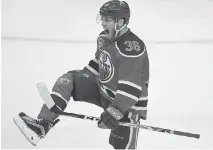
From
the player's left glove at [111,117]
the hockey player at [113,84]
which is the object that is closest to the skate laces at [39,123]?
the hockey player at [113,84]

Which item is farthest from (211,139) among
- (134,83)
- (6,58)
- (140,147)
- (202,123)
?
(6,58)

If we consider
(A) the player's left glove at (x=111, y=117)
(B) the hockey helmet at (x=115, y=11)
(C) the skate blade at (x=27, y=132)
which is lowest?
(C) the skate blade at (x=27, y=132)

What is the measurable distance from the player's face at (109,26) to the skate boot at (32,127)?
1.57 feet

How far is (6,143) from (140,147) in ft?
2.30

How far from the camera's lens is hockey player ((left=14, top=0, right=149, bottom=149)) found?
7.73ft

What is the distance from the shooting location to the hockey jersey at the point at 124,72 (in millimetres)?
2352

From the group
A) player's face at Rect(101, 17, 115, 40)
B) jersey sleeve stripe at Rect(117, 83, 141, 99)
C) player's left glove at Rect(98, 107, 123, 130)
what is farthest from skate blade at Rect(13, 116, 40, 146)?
player's face at Rect(101, 17, 115, 40)

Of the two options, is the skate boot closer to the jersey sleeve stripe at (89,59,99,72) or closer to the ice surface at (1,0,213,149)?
the jersey sleeve stripe at (89,59,99,72)

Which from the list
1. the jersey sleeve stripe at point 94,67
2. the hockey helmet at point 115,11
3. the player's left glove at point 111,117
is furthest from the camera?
the jersey sleeve stripe at point 94,67

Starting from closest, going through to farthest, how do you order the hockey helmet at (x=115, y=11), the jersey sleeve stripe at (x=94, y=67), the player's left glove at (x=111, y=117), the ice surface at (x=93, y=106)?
→ the player's left glove at (x=111, y=117) < the hockey helmet at (x=115, y=11) < the jersey sleeve stripe at (x=94, y=67) < the ice surface at (x=93, y=106)

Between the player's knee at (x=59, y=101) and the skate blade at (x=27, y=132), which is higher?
the player's knee at (x=59, y=101)

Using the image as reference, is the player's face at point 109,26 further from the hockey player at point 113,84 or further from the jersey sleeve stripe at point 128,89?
the jersey sleeve stripe at point 128,89

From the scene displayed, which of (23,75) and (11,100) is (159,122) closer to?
(11,100)

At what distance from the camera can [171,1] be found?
20.5 feet
